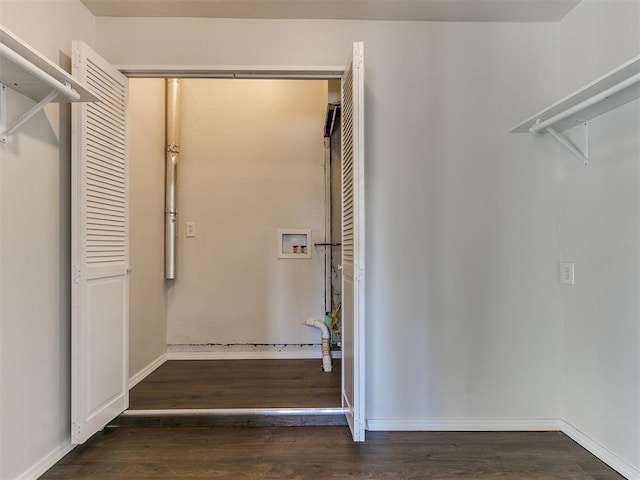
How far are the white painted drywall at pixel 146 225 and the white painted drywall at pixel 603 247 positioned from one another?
9.39ft

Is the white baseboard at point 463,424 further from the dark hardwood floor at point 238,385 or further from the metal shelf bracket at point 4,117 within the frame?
the metal shelf bracket at point 4,117

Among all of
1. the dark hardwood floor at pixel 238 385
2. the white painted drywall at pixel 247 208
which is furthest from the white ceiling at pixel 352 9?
the dark hardwood floor at pixel 238 385

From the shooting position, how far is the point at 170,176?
3100 millimetres

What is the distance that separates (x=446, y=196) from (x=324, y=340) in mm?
1663

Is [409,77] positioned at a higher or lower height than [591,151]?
higher

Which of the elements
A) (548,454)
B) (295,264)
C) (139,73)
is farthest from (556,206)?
(139,73)

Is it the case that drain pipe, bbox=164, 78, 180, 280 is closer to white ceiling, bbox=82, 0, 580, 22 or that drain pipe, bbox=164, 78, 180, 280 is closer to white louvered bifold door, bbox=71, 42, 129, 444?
white louvered bifold door, bbox=71, 42, 129, 444

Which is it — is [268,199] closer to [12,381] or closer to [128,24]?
[128,24]

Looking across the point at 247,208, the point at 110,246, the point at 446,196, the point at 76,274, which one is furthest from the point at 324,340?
the point at 76,274

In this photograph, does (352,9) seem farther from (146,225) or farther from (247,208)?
(146,225)

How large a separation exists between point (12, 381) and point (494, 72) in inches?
113

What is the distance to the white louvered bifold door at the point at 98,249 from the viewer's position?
1705mm

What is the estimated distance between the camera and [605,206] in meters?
1.73

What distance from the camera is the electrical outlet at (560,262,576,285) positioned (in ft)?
6.31
